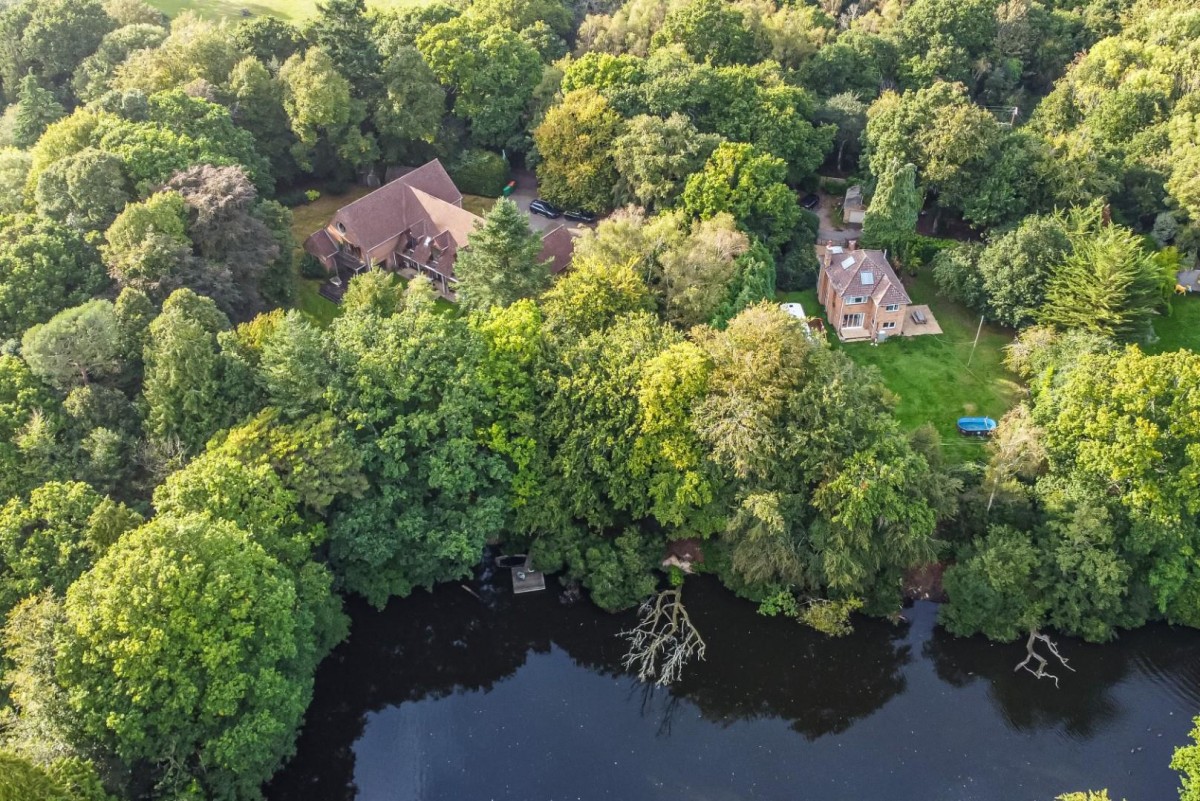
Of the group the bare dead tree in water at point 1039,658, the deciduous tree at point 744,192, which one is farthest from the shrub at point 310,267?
the bare dead tree in water at point 1039,658

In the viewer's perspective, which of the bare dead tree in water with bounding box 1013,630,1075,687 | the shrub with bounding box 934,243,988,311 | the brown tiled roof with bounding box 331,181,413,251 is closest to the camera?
the bare dead tree in water with bounding box 1013,630,1075,687

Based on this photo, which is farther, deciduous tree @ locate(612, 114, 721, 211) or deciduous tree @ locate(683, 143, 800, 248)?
deciduous tree @ locate(612, 114, 721, 211)

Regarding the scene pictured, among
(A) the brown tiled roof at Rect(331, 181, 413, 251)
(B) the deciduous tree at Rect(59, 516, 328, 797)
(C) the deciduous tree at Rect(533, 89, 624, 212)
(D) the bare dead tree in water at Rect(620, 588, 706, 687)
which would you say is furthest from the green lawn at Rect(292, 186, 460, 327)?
(B) the deciduous tree at Rect(59, 516, 328, 797)

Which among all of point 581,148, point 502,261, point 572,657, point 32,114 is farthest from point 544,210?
point 572,657

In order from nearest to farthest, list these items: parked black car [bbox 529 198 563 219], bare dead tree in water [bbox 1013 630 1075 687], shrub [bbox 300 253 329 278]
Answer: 1. bare dead tree in water [bbox 1013 630 1075 687]
2. shrub [bbox 300 253 329 278]
3. parked black car [bbox 529 198 563 219]

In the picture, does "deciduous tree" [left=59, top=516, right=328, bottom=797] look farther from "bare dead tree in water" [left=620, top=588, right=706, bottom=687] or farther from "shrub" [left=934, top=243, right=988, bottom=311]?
"shrub" [left=934, top=243, right=988, bottom=311]

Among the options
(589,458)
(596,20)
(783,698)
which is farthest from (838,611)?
(596,20)

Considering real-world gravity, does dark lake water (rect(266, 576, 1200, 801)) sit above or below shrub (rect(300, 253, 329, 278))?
below
